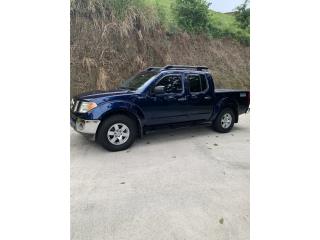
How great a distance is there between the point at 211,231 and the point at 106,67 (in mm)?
7356

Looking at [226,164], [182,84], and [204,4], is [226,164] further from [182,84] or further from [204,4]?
[204,4]

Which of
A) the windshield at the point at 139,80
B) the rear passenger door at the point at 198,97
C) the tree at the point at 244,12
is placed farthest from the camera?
the rear passenger door at the point at 198,97

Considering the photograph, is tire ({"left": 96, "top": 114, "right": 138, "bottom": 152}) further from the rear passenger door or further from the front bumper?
the rear passenger door

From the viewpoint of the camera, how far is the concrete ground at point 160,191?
2.41m

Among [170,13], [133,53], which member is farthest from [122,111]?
[170,13]

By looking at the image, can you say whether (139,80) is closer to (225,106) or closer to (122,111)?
(122,111)

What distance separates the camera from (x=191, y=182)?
10.9ft

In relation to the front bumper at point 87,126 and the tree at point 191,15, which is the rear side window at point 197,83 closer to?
the front bumper at point 87,126

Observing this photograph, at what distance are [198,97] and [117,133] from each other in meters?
1.86

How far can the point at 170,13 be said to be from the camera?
10.4 m

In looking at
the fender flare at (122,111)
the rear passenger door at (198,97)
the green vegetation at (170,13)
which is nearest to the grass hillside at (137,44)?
the green vegetation at (170,13)

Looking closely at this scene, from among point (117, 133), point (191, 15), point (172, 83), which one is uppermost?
point (191, 15)

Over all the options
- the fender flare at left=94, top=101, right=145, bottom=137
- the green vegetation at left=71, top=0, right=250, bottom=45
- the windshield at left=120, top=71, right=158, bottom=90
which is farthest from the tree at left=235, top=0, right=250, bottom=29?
the green vegetation at left=71, top=0, right=250, bottom=45

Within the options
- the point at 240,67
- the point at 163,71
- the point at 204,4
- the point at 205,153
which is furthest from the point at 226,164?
the point at 204,4
